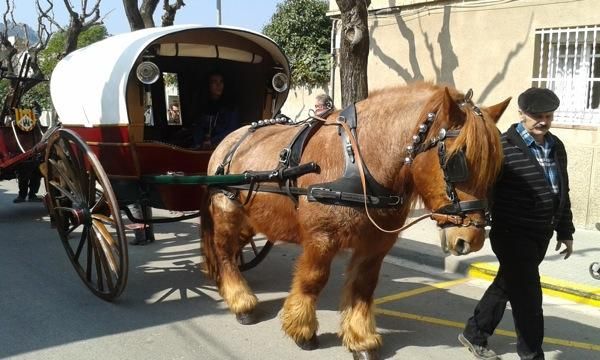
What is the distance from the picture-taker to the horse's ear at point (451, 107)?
9.52ft

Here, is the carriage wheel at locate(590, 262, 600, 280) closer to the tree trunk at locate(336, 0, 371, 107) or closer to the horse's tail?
the horse's tail

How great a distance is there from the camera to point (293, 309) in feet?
12.1

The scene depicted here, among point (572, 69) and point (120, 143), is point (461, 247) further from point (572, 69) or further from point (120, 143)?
point (572, 69)

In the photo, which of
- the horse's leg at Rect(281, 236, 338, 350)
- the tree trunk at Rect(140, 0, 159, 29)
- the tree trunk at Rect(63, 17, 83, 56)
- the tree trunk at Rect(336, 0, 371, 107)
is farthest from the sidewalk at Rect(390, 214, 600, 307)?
the tree trunk at Rect(63, 17, 83, 56)

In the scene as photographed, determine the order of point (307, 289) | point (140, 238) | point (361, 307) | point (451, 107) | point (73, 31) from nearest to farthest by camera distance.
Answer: point (451, 107), point (307, 289), point (361, 307), point (140, 238), point (73, 31)

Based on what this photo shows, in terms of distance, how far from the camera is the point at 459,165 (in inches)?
111

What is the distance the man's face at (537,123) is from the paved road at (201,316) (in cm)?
163

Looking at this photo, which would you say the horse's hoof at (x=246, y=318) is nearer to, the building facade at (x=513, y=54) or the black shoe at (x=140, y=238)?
the black shoe at (x=140, y=238)

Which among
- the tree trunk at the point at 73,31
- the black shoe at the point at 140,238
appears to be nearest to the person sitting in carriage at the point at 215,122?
the black shoe at the point at 140,238

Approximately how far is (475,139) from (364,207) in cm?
81

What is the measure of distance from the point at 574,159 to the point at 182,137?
211 inches

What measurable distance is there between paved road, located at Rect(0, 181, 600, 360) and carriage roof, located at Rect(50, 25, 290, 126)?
1.64 m

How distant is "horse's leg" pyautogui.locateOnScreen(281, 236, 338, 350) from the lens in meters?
3.50

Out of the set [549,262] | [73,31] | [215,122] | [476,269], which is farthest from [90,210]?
Result: [73,31]
